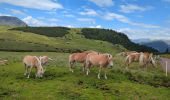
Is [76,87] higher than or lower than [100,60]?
Result: lower

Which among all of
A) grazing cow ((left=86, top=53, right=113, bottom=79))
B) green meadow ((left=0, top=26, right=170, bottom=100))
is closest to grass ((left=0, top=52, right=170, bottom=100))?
green meadow ((left=0, top=26, right=170, bottom=100))

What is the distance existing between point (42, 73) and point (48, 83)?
11.5ft

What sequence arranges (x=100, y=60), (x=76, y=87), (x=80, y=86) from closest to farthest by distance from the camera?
(x=76, y=87), (x=80, y=86), (x=100, y=60)

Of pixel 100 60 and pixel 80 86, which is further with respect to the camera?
pixel 100 60

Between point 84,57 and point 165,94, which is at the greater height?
point 84,57

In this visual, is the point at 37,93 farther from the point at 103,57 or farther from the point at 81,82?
the point at 103,57

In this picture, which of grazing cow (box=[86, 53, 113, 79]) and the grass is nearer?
the grass

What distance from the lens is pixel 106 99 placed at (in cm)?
2378

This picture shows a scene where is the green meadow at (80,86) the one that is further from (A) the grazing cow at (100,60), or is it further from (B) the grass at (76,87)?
(A) the grazing cow at (100,60)

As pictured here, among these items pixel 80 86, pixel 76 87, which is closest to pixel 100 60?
pixel 80 86

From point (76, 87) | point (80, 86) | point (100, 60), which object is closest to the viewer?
point (76, 87)

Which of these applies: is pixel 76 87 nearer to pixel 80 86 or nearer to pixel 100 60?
pixel 80 86

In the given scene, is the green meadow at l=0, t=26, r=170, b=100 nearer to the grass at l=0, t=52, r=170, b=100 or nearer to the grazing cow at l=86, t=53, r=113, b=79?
the grass at l=0, t=52, r=170, b=100

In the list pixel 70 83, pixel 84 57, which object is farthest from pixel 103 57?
pixel 70 83
